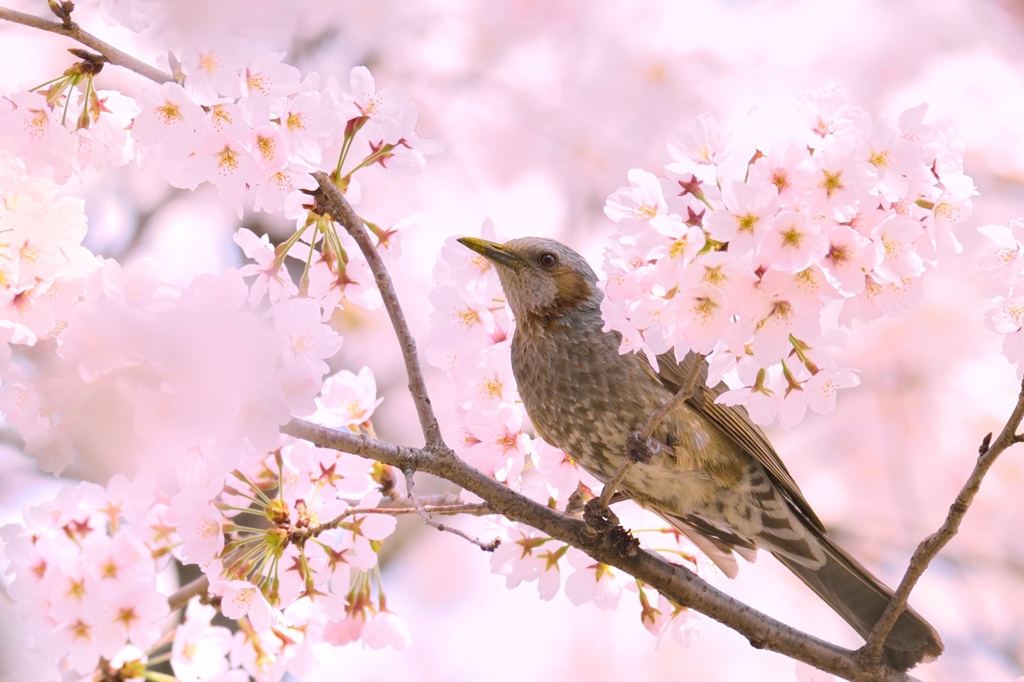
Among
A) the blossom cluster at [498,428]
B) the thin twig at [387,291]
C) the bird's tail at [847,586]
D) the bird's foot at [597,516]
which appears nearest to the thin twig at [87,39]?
the thin twig at [387,291]

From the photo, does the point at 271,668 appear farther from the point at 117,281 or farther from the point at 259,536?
the point at 117,281

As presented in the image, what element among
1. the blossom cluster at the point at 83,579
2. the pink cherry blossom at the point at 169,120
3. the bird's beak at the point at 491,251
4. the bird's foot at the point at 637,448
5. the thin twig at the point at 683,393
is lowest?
the blossom cluster at the point at 83,579

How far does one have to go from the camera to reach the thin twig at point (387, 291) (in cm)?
169

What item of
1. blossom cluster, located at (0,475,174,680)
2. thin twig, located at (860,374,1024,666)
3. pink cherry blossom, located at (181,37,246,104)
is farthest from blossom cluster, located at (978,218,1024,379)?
blossom cluster, located at (0,475,174,680)

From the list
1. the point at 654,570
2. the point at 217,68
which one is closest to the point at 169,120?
the point at 217,68

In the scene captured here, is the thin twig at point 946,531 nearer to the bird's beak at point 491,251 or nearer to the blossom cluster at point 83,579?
the bird's beak at point 491,251

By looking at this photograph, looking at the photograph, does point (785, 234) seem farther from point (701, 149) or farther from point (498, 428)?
point (498, 428)

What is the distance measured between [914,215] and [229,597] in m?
1.47

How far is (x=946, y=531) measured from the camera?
1572 mm

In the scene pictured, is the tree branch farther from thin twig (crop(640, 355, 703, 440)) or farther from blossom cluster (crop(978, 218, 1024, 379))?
blossom cluster (crop(978, 218, 1024, 379))

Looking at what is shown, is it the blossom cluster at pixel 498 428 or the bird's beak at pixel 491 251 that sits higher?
the bird's beak at pixel 491 251

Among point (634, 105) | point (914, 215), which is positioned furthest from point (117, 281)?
point (634, 105)

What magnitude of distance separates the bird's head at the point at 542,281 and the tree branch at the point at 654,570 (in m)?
0.81

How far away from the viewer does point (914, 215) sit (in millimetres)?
1358
